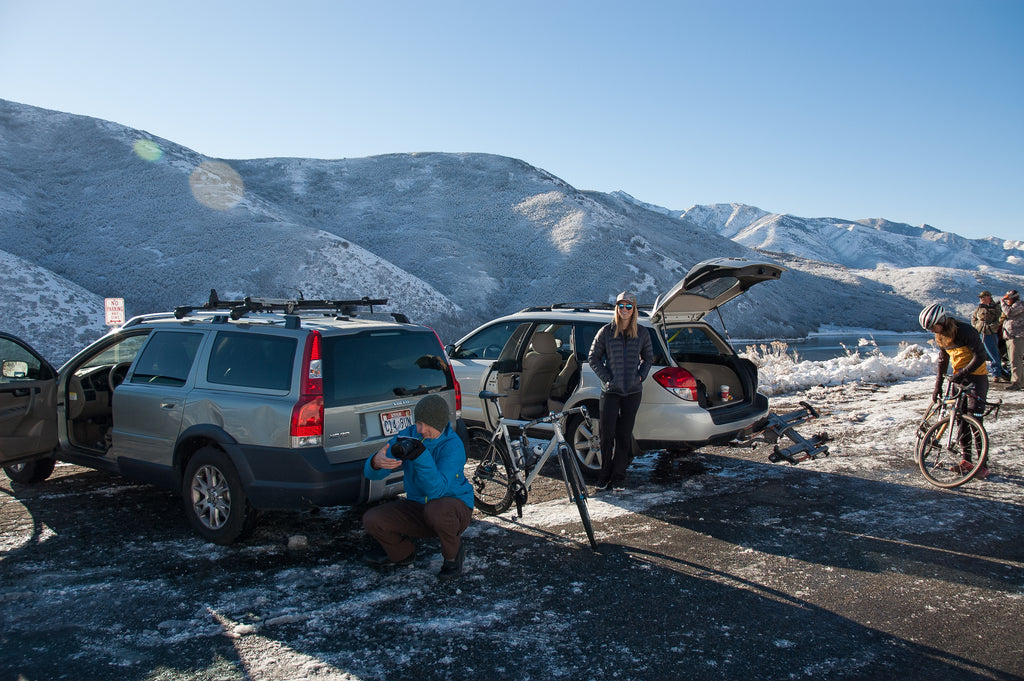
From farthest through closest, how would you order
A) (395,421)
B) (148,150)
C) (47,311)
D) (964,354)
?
(148,150)
(47,311)
(964,354)
(395,421)

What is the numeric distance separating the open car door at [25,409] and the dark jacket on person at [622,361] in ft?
16.8

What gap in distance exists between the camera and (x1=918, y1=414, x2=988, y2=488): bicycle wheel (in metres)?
6.35

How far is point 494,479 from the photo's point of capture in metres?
5.89

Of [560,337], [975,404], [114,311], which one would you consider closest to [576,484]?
[975,404]

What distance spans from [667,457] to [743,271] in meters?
2.52

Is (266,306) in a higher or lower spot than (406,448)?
higher

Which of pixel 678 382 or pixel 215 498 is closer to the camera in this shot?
pixel 215 498

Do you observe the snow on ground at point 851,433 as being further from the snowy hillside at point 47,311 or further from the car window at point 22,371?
the snowy hillside at point 47,311

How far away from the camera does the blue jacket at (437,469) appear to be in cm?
446

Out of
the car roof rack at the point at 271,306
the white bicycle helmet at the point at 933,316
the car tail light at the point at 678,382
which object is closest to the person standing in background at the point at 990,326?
the white bicycle helmet at the point at 933,316

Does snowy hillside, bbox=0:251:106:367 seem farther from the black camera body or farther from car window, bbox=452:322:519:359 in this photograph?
the black camera body

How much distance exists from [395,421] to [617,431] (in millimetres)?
2345

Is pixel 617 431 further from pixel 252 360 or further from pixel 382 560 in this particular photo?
pixel 252 360

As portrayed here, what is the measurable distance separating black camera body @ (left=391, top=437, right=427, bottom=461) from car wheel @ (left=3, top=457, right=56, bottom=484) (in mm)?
4550
